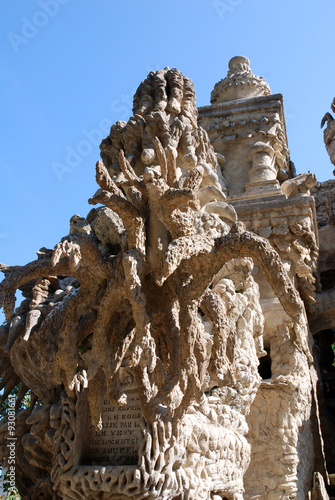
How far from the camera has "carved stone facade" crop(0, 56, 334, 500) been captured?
4.49 m

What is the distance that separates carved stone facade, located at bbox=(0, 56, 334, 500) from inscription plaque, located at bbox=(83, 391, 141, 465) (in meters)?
0.01

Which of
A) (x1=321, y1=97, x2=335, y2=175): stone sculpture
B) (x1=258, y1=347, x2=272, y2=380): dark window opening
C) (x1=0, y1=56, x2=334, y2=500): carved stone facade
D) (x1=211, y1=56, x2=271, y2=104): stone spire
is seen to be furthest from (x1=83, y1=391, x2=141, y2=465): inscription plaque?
(x1=321, y1=97, x2=335, y2=175): stone sculpture

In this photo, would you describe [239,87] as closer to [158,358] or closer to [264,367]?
[264,367]

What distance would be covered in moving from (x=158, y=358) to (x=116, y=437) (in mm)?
935

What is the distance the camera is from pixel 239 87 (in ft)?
40.5

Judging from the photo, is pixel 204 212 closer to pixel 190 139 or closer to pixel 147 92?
pixel 190 139

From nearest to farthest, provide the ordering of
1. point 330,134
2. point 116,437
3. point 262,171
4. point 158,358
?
point 158,358
point 116,437
point 262,171
point 330,134

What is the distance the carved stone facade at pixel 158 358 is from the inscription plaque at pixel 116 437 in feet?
0.04

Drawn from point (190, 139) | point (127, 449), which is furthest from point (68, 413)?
point (190, 139)

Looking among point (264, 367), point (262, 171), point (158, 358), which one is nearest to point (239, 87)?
point (262, 171)

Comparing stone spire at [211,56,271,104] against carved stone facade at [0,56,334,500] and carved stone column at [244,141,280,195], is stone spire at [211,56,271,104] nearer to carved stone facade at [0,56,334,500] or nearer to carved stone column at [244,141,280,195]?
carved stone column at [244,141,280,195]

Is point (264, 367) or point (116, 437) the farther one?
point (264, 367)

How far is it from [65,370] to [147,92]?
5.47 m

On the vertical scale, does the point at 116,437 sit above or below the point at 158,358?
below
